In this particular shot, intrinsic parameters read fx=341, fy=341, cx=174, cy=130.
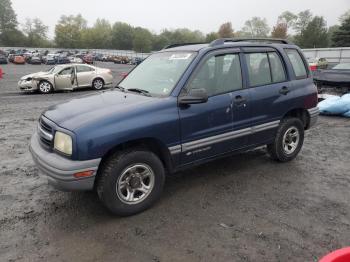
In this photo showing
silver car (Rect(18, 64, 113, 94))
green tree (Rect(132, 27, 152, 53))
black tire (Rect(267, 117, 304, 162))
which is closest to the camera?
black tire (Rect(267, 117, 304, 162))

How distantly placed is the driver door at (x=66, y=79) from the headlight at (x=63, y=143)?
14.2 metres

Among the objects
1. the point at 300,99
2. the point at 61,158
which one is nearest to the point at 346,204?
the point at 300,99

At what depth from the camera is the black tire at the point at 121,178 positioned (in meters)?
3.74

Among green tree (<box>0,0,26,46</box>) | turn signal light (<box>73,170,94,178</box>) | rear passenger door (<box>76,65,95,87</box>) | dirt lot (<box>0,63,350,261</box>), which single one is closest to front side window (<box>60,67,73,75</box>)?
rear passenger door (<box>76,65,95,87</box>)

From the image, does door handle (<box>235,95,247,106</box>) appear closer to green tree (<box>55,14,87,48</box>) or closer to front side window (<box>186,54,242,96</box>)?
front side window (<box>186,54,242,96</box>)

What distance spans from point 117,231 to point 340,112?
838 cm

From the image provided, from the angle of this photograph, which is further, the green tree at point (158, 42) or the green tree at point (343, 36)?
the green tree at point (158, 42)

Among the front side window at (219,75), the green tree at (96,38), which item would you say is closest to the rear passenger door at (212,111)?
the front side window at (219,75)

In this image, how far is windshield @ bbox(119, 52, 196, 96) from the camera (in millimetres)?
4399

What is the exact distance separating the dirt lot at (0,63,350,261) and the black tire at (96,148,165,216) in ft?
0.45

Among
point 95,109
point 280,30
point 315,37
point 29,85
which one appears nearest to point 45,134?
point 95,109

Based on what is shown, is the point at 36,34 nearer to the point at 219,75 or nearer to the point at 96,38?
the point at 96,38

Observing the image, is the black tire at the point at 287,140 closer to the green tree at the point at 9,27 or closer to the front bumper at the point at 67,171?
the front bumper at the point at 67,171

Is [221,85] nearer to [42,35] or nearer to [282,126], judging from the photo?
[282,126]
